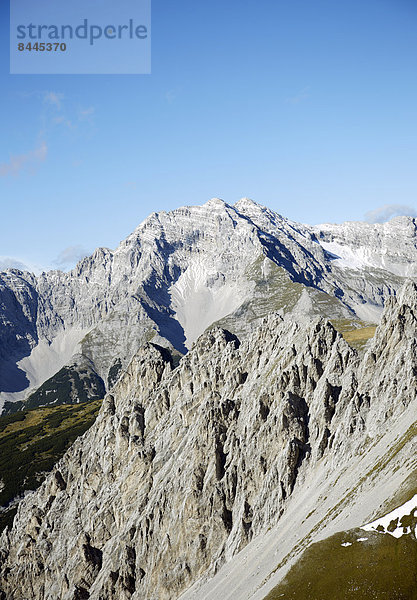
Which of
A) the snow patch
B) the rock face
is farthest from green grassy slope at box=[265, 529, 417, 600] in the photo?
the rock face

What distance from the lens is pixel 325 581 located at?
233 ft

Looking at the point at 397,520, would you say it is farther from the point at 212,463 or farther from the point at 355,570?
the point at 212,463

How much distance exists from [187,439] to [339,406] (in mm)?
39288

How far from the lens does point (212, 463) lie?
398 ft

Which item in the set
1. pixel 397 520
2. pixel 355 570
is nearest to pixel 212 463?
pixel 355 570

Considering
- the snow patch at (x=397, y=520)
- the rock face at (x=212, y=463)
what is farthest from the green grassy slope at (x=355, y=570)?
the rock face at (x=212, y=463)

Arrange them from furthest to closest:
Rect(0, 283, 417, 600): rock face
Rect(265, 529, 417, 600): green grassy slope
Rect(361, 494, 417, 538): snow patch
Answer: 1. Rect(0, 283, 417, 600): rock face
2. Rect(361, 494, 417, 538): snow patch
3. Rect(265, 529, 417, 600): green grassy slope

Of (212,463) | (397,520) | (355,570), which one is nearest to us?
(355,570)

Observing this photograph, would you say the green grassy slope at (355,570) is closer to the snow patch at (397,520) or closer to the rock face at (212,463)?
the snow patch at (397,520)

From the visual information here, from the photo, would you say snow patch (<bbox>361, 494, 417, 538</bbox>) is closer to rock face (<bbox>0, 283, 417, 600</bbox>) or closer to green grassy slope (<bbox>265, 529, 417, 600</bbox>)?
green grassy slope (<bbox>265, 529, 417, 600</bbox>)

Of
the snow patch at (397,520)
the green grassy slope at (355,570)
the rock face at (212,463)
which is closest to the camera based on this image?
the green grassy slope at (355,570)

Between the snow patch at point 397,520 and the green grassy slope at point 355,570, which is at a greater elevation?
the snow patch at point 397,520

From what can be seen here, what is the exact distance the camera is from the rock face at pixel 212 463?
105m

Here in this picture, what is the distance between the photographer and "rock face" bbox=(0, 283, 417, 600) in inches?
4141
